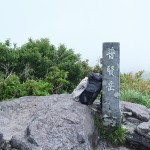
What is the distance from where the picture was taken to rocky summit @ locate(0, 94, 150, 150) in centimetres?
679

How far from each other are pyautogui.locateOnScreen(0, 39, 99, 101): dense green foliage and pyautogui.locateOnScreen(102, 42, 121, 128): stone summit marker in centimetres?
442

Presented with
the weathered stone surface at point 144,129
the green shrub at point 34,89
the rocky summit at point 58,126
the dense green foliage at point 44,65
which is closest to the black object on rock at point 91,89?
the rocky summit at point 58,126

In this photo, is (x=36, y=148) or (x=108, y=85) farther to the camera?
(x=108, y=85)

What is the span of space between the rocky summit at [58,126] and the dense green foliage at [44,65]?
12.4ft

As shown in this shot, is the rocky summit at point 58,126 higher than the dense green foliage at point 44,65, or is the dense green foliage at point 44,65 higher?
the dense green foliage at point 44,65

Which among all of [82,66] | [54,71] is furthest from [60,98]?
[82,66]

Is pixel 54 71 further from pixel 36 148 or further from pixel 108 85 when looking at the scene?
pixel 36 148

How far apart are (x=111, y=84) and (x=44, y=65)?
23.3ft

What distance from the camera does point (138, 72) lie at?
680 inches

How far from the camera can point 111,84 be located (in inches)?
313

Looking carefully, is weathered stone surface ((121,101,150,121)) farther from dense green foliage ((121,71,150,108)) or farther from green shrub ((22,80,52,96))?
green shrub ((22,80,52,96))

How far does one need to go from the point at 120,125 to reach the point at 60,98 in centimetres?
136

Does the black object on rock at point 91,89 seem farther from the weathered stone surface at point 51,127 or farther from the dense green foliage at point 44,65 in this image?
the dense green foliage at point 44,65

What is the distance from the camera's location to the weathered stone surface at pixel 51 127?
6.74 m
